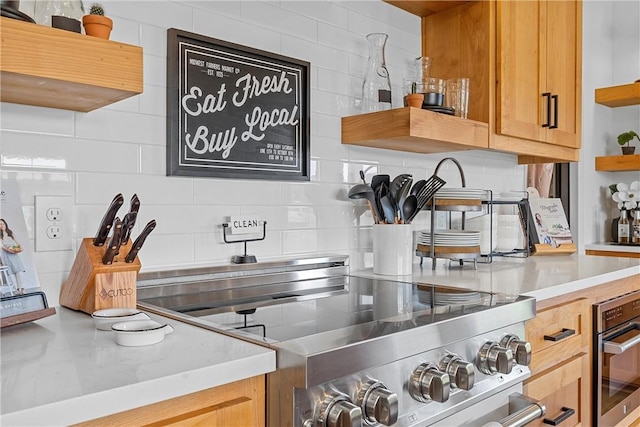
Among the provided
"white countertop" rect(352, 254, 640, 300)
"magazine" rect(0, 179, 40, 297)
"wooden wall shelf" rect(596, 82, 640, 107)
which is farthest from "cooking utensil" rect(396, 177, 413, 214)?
"wooden wall shelf" rect(596, 82, 640, 107)

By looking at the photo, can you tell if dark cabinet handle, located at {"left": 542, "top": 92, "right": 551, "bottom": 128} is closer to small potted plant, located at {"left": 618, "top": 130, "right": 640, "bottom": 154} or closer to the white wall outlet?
small potted plant, located at {"left": 618, "top": 130, "right": 640, "bottom": 154}

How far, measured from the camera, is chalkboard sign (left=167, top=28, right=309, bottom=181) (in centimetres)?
151

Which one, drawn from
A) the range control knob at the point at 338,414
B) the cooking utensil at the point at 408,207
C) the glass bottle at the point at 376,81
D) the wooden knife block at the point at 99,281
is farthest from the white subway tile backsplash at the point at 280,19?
the range control knob at the point at 338,414

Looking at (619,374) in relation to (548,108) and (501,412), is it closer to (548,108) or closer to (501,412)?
(501,412)

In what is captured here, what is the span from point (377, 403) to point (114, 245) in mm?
626

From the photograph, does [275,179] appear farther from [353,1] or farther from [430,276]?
[353,1]

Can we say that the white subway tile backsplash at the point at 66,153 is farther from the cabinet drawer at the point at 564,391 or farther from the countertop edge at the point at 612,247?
the countertop edge at the point at 612,247

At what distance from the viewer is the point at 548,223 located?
2795 mm

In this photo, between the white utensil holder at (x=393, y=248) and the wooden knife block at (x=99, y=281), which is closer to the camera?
the wooden knife block at (x=99, y=281)

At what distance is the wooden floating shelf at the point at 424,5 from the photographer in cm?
218

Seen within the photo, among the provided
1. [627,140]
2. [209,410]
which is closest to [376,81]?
[209,410]

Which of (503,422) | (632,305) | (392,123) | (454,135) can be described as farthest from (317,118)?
(632,305)

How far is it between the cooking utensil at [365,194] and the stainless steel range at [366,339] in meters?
0.28

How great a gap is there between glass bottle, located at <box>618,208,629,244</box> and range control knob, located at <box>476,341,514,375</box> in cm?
275
